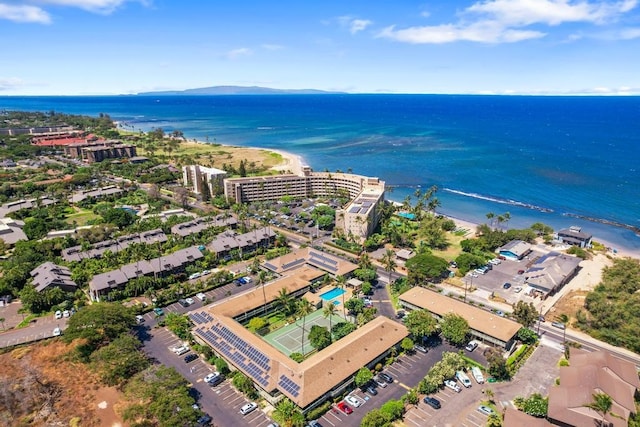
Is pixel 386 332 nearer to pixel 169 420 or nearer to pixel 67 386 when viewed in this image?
pixel 169 420

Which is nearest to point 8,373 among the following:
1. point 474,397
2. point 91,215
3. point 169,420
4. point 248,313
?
point 169,420

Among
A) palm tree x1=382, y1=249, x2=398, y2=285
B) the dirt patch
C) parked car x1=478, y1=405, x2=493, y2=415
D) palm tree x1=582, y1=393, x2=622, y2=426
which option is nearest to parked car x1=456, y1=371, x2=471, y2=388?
parked car x1=478, y1=405, x2=493, y2=415

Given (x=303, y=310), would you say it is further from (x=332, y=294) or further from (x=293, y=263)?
(x=293, y=263)

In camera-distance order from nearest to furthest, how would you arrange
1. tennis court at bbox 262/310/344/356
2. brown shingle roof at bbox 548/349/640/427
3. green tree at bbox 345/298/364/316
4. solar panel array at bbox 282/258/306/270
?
brown shingle roof at bbox 548/349/640/427 < tennis court at bbox 262/310/344/356 < green tree at bbox 345/298/364/316 < solar panel array at bbox 282/258/306/270

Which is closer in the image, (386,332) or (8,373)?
(8,373)

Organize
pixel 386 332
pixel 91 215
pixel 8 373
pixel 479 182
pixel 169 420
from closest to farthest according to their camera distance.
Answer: pixel 169 420 < pixel 8 373 < pixel 386 332 < pixel 91 215 < pixel 479 182

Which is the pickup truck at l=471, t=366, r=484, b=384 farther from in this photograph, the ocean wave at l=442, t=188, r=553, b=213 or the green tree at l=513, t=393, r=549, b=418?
the ocean wave at l=442, t=188, r=553, b=213

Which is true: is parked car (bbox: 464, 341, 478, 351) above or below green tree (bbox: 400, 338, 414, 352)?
below

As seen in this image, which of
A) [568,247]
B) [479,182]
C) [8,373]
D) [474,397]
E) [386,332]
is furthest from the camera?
[479,182]
